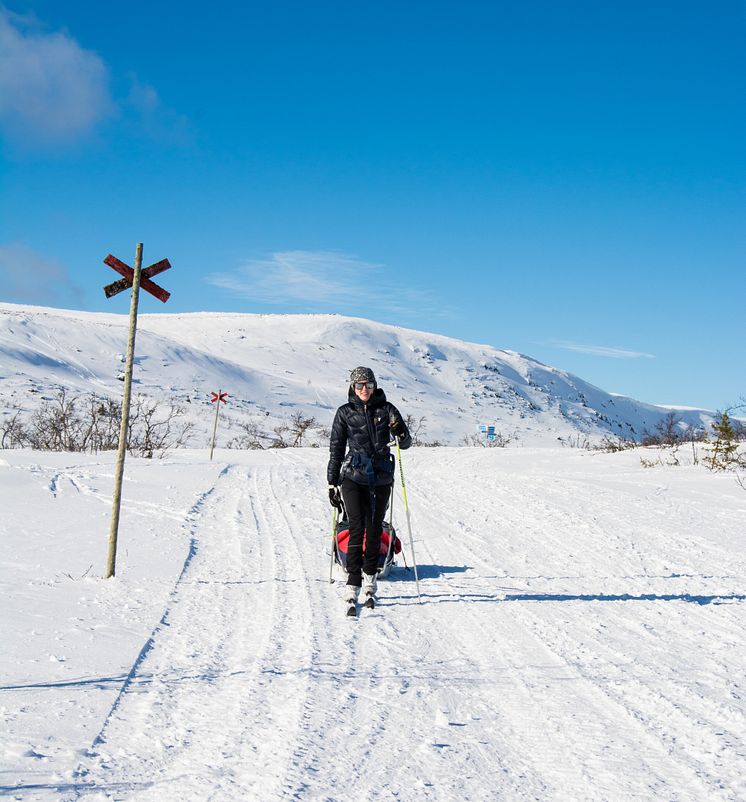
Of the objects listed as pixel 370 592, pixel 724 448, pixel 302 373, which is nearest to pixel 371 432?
pixel 370 592

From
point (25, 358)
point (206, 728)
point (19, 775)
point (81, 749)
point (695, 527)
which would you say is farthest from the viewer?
point (25, 358)

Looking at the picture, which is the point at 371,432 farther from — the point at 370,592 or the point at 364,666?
the point at 364,666

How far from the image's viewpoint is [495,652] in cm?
513

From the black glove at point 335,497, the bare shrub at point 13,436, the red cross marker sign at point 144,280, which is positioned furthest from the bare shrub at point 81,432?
the black glove at point 335,497

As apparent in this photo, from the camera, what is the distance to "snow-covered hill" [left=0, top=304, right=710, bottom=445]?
2319 inches

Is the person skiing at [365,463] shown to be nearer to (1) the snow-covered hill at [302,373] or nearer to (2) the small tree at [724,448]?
(2) the small tree at [724,448]

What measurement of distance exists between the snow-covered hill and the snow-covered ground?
33.6 metres

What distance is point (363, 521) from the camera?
666 centimetres

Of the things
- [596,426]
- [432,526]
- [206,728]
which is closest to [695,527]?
[432,526]

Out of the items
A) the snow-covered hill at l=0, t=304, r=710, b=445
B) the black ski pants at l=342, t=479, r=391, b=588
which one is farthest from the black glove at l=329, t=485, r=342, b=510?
the snow-covered hill at l=0, t=304, r=710, b=445

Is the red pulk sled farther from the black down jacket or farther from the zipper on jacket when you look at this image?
the zipper on jacket

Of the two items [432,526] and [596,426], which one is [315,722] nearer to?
[432,526]

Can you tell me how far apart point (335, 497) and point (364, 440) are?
0.70m

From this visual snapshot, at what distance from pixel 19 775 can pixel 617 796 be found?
2.60m
